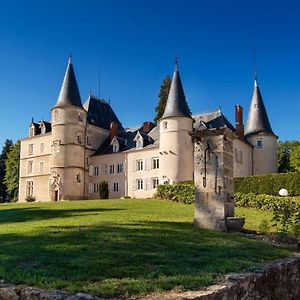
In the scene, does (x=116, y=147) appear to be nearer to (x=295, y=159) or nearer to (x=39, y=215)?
(x=295, y=159)

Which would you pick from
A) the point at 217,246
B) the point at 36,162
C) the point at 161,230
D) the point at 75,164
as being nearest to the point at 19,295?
the point at 217,246

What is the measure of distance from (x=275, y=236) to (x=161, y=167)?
28.3 m

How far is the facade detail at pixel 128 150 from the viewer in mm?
39156

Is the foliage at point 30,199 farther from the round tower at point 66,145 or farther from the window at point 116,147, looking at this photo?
the window at point 116,147

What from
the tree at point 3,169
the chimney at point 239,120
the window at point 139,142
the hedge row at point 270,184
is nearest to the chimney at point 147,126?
the window at point 139,142

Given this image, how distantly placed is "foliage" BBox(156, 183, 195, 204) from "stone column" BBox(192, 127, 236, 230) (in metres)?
15.9

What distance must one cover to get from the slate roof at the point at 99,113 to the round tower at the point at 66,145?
360cm

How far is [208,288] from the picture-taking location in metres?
5.25

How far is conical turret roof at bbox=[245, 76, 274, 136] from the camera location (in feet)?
137

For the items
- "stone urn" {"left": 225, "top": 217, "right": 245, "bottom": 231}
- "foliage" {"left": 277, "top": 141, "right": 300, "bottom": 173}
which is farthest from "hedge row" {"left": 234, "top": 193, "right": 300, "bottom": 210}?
"foliage" {"left": 277, "top": 141, "right": 300, "bottom": 173}

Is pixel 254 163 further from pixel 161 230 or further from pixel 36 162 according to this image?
pixel 161 230

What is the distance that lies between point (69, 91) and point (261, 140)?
811 inches

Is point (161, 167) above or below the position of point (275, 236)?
above

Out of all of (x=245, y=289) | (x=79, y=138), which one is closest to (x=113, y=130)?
(x=79, y=138)
